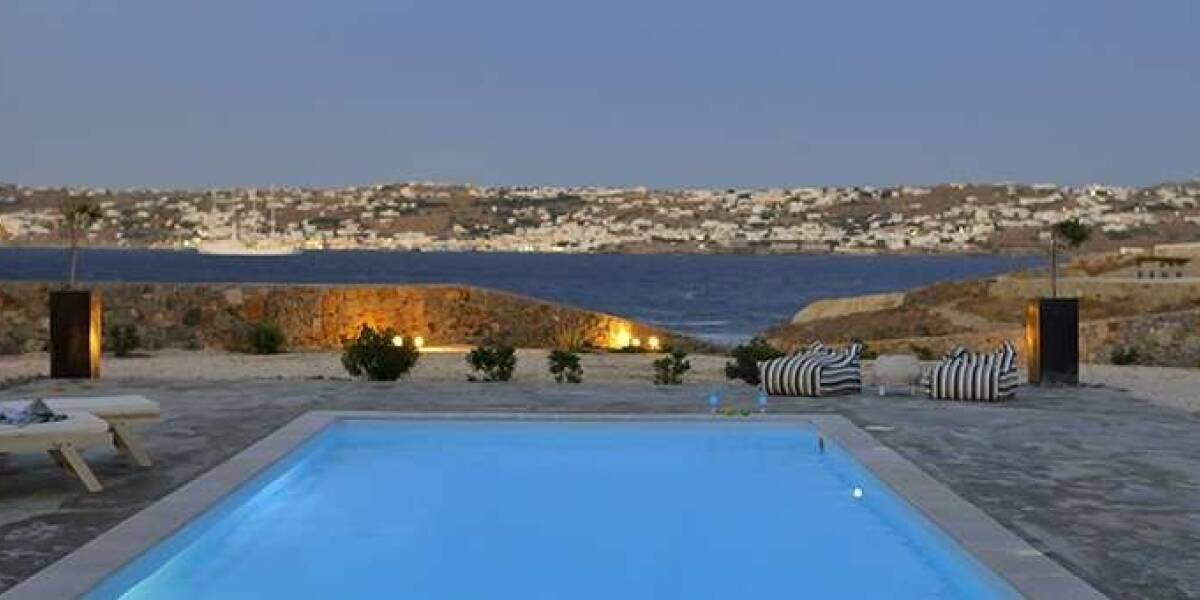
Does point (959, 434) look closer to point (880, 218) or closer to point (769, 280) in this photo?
point (769, 280)

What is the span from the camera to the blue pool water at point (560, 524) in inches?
226

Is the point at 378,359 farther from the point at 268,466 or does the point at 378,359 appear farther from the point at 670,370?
the point at 268,466

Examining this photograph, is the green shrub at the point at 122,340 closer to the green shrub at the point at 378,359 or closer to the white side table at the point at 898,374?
the green shrub at the point at 378,359

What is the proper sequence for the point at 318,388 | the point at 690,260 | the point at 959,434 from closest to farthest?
the point at 959,434
the point at 318,388
the point at 690,260

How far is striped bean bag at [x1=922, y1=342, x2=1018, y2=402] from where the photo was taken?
10.8 metres

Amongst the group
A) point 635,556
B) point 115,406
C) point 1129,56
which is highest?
point 1129,56

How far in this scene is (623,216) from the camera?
3878 inches

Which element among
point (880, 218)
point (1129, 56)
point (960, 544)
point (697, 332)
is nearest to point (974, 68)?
point (1129, 56)

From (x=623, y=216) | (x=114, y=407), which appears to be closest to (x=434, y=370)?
(x=114, y=407)

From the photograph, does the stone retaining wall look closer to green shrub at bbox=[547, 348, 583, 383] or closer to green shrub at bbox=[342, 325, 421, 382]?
green shrub at bbox=[342, 325, 421, 382]

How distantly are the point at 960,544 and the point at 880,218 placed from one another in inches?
3709

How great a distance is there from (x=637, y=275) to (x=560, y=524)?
8244cm

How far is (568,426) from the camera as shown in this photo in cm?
951

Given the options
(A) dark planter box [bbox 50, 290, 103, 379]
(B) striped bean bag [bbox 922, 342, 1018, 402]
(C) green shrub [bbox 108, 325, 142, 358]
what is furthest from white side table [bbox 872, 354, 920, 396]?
(C) green shrub [bbox 108, 325, 142, 358]
